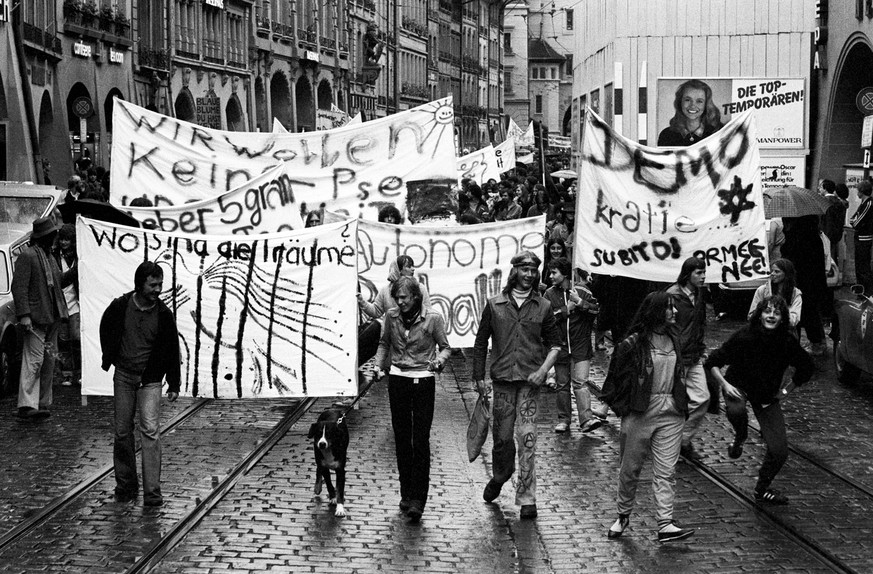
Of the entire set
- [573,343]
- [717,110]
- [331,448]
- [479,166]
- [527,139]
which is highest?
[717,110]

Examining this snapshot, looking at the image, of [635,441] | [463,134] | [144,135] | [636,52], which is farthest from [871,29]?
[463,134]

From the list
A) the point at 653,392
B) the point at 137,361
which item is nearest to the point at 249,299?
the point at 137,361

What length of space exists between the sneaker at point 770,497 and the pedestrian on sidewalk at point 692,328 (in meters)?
0.72

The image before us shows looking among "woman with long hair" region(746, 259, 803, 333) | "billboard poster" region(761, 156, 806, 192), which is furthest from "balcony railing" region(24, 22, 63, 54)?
"woman with long hair" region(746, 259, 803, 333)

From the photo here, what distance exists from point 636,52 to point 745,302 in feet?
29.5

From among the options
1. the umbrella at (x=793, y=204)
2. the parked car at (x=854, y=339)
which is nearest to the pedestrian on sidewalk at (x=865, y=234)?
the umbrella at (x=793, y=204)

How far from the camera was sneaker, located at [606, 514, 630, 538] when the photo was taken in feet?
32.0

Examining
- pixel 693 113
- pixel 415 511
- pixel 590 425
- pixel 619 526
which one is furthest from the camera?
pixel 693 113

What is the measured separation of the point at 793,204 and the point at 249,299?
26.0ft

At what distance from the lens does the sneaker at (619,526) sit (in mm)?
9742

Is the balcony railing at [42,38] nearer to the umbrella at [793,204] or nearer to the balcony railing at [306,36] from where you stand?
the umbrella at [793,204]

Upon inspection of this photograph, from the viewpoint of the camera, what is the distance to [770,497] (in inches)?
416

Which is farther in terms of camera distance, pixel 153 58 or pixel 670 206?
pixel 153 58

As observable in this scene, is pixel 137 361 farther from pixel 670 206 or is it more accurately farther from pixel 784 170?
pixel 784 170
